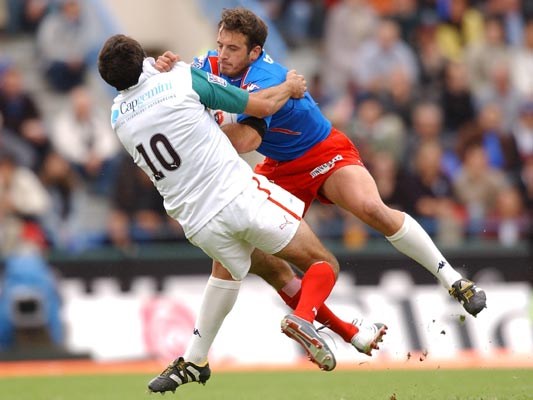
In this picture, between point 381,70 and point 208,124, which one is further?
point 381,70

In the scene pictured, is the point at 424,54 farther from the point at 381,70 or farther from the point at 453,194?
the point at 453,194

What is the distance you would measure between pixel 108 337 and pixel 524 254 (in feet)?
16.1

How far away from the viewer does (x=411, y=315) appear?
15.1 meters

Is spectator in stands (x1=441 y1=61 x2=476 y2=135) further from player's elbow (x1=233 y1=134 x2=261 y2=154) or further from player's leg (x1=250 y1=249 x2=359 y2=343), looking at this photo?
player's elbow (x1=233 y1=134 x2=261 y2=154)

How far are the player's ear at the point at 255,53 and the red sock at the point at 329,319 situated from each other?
168 centimetres

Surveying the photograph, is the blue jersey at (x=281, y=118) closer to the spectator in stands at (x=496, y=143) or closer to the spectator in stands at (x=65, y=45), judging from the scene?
the spectator in stands at (x=496, y=143)

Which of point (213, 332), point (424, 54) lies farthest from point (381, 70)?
point (213, 332)

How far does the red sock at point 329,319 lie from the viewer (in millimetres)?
9680

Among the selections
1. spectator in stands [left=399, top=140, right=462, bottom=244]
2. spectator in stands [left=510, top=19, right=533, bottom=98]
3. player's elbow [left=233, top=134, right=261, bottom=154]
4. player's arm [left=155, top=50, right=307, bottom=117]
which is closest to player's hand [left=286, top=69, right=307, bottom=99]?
player's arm [left=155, top=50, right=307, bottom=117]

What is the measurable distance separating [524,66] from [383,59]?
214 cm

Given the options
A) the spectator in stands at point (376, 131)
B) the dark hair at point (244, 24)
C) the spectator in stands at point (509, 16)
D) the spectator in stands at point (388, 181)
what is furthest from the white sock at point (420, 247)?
the spectator in stands at point (509, 16)

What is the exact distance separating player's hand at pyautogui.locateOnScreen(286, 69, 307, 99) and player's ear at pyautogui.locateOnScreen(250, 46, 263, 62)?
0.88 ft

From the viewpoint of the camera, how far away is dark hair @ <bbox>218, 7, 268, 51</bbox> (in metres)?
9.48

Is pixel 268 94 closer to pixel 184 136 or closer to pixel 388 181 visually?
pixel 184 136
